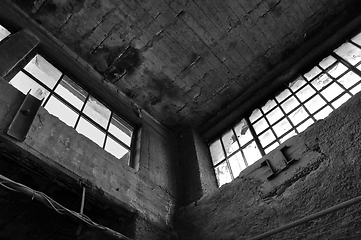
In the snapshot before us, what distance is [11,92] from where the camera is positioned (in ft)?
10.7

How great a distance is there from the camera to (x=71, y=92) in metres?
4.55

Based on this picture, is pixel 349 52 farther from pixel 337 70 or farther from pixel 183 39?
pixel 183 39

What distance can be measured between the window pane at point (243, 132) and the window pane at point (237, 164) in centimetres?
29

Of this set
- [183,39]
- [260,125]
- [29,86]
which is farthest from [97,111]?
[260,125]

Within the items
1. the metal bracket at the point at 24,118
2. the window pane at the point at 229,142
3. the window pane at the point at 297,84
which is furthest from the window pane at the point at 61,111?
the window pane at the point at 297,84

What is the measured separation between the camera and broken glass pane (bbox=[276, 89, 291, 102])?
508 centimetres

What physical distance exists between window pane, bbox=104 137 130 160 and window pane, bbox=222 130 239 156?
1.83m

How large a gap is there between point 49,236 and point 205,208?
2.05 meters

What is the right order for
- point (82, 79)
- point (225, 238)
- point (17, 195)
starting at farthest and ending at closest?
point (82, 79), point (225, 238), point (17, 195)

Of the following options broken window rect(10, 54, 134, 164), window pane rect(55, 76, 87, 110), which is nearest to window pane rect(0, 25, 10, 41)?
broken window rect(10, 54, 134, 164)

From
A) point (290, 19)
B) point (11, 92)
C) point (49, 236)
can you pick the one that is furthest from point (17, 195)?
point (290, 19)

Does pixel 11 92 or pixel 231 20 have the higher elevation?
pixel 231 20

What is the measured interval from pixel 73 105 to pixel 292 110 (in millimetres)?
3533

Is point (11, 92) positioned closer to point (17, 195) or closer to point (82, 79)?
point (17, 195)
